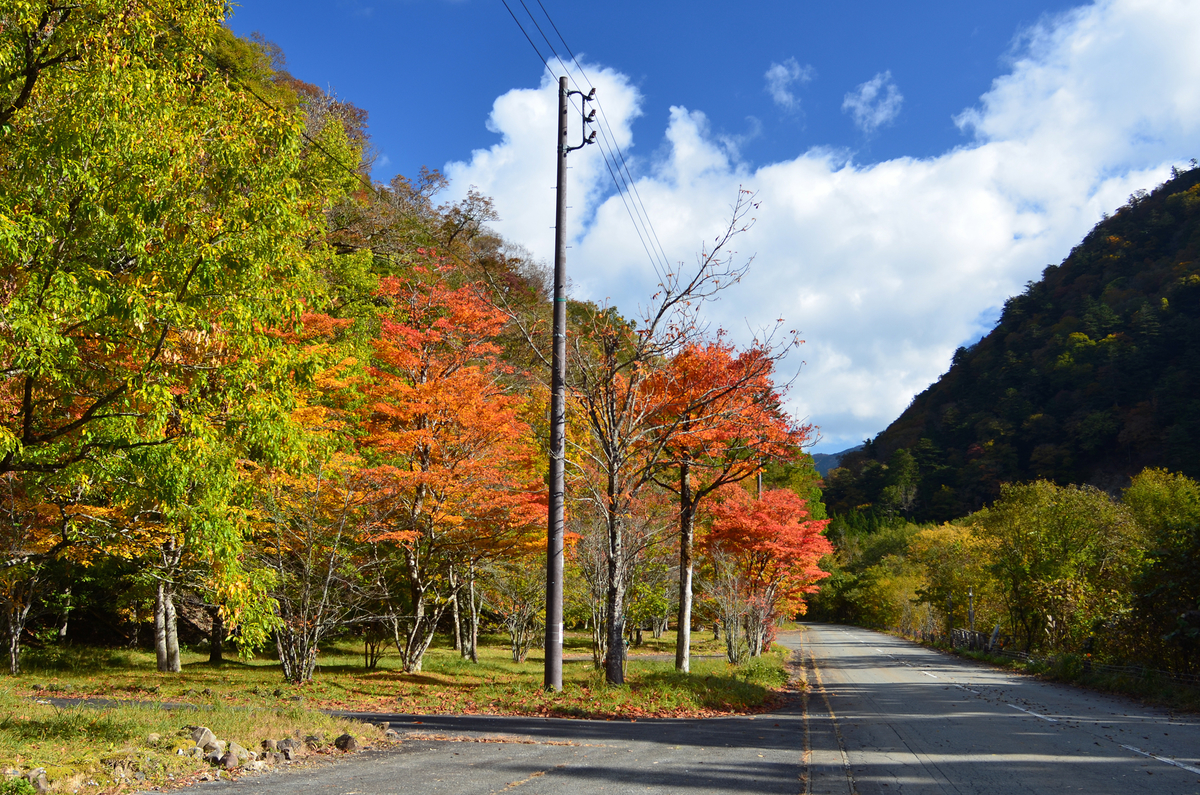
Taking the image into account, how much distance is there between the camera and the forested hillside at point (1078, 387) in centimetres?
7012

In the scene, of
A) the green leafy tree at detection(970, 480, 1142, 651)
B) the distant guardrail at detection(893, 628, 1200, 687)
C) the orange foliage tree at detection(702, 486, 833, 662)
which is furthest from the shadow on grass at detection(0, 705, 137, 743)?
the green leafy tree at detection(970, 480, 1142, 651)

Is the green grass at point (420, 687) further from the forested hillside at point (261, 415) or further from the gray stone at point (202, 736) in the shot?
the gray stone at point (202, 736)

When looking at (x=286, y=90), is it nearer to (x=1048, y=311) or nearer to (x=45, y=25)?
(x=45, y=25)

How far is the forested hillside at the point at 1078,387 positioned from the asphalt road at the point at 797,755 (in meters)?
65.2

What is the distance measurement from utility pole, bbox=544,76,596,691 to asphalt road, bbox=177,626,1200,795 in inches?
66.5

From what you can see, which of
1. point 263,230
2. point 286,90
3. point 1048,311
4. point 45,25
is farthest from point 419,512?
point 1048,311

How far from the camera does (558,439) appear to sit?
40.7 feet

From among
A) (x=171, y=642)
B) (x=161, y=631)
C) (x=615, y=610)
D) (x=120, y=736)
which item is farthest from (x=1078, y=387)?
(x=120, y=736)

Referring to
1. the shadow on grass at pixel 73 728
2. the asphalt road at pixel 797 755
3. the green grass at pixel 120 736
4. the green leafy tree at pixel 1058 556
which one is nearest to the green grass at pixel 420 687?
the asphalt road at pixel 797 755

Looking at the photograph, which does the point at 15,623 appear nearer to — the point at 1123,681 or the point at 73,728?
the point at 73,728

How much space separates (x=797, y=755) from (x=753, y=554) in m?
16.3

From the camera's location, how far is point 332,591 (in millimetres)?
16062

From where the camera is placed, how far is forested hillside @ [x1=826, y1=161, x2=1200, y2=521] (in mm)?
70125

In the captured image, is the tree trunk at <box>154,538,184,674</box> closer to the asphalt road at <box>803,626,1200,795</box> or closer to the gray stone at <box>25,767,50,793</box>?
the gray stone at <box>25,767,50,793</box>
